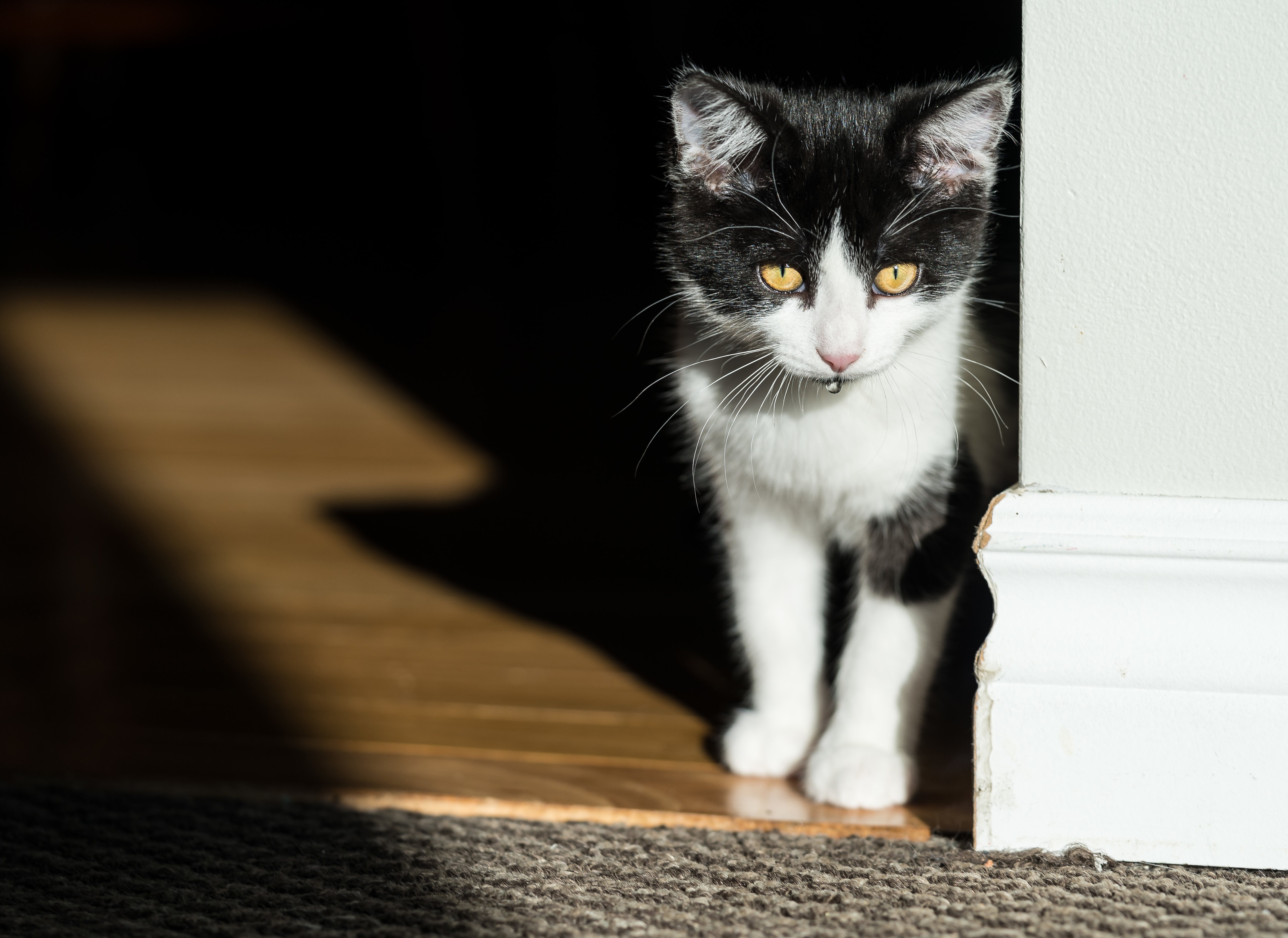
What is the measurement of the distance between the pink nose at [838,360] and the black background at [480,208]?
30 cm

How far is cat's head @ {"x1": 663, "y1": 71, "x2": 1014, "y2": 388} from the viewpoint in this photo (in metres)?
1.12

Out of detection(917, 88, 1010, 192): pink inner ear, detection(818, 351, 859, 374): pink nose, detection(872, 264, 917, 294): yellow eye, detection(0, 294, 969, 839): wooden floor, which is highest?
detection(917, 88, 1010, 192): pink inner ear

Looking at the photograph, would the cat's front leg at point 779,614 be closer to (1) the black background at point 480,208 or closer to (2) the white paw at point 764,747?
(2) the white paw at point 764,747

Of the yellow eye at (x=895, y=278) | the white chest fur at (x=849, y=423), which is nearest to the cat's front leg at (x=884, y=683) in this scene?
the white chest fur at (x=849, y=423)

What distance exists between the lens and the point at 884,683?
128cm

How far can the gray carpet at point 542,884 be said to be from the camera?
3.13 feet

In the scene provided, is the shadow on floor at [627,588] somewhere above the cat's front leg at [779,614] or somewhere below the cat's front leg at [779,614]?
below

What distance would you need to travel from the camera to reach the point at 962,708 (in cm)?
147

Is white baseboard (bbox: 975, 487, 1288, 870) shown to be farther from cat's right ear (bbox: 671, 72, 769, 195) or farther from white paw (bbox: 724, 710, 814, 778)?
cat's right ear (bbox: 671, 72, 769, 195)

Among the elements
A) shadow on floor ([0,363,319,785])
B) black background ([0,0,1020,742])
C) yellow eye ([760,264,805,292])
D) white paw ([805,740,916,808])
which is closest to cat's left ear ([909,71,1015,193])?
yellow eye ([760,264,805,292])

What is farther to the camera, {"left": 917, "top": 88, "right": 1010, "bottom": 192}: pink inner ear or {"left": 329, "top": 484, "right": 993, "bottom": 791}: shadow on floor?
{"left": 329, "top": 484, "right": 993, "bottom": 791}: shadow on floor

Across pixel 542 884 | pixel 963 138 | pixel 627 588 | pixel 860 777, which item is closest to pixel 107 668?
pixel 627 588

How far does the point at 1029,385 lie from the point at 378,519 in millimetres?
1421

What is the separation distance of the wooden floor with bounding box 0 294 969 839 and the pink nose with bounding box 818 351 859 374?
1.35ft
